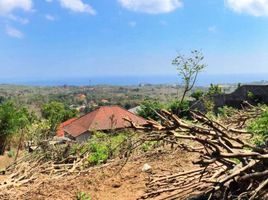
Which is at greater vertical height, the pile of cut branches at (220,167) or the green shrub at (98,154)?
the pile of cut branches at (220,167)

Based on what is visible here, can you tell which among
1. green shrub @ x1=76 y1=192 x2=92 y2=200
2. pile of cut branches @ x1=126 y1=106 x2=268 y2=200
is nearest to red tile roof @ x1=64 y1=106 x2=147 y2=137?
green shrub @ x1=76 y1=192 x2=92 y2=200

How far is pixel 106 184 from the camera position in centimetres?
609

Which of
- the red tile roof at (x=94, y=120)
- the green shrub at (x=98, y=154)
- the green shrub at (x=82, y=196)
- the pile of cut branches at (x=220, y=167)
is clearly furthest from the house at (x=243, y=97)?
the pile of cut branches at (x=220, y=167)

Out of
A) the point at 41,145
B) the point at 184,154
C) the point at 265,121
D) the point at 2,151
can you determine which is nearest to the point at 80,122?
the point at 2,151

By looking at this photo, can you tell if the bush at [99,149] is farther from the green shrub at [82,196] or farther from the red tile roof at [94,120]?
the red tile roof at [94,120]

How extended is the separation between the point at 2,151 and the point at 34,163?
36.8ft

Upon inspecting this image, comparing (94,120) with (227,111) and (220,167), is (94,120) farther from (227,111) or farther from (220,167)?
(220,167)

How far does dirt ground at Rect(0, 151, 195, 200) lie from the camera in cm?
571

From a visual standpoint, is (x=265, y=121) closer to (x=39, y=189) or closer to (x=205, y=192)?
(x=205, y=192)

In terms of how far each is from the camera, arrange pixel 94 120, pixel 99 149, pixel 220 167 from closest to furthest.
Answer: pixel 220 167 → pixel 99 149 → pixel 94 120

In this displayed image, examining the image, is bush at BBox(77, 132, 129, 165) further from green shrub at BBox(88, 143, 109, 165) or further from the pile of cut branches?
the pile of cut branches

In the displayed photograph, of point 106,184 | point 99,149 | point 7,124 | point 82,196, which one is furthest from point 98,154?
point 7,124

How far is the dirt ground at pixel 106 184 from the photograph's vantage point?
5.71m

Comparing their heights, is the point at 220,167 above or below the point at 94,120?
above
